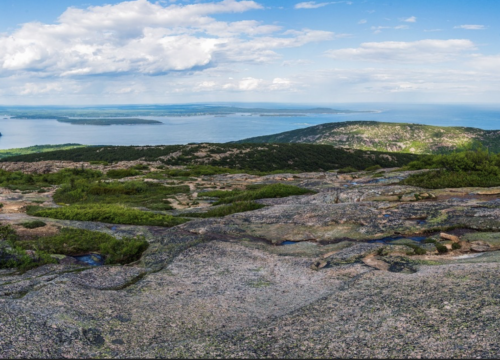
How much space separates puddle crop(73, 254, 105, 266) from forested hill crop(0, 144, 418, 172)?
6726 cm

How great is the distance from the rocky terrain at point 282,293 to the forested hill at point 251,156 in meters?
66.8

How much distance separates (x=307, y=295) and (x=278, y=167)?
79.0 metres

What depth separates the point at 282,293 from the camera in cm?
1027

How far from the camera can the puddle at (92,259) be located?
564 inches

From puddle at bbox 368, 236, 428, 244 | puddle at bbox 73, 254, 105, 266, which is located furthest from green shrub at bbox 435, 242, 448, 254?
puddle at bbox 73, 254, 105, 266

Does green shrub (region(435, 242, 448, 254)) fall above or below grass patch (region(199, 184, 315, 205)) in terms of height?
above

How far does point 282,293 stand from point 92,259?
8897 mm

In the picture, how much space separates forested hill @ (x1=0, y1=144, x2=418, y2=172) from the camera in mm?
87500

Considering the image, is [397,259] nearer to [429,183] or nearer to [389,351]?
[389,351]

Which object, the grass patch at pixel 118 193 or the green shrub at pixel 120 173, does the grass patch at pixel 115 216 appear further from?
the green shrub at pixel 120 173

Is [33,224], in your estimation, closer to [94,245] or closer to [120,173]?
[94,245]

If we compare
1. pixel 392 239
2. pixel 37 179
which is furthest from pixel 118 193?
pixel 392 239

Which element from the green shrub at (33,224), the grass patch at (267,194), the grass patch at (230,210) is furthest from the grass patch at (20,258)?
the grass patch at (267,194)

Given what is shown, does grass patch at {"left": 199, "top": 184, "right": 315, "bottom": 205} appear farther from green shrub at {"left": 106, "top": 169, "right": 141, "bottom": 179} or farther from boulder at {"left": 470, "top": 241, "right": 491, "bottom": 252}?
green shrub at {"left": 106, "top": 169, "right": 141, "bottom": 179}
